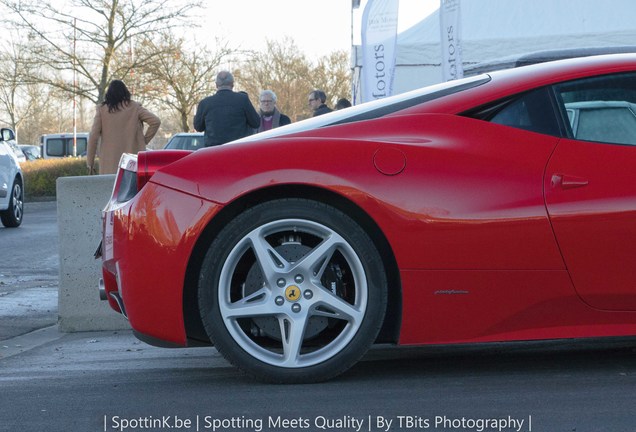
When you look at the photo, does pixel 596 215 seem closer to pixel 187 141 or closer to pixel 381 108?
pixel 381 108

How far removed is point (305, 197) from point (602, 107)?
4.07 ft

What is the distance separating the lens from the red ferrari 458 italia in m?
4.17

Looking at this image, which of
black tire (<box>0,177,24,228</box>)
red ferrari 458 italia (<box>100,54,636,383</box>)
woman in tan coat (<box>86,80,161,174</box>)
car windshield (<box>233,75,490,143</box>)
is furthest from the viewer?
black tire (<box>0,177,24,228</box>)

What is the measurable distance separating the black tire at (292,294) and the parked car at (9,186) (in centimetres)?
1330

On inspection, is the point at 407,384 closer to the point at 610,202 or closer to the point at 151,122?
the point at 610,202

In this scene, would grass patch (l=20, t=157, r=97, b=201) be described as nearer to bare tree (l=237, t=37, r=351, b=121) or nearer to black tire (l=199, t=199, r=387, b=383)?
black tire (l=199, t=199, r=387, b=383)

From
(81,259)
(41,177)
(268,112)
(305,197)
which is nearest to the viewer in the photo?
(305,197)

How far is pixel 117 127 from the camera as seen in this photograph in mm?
10711

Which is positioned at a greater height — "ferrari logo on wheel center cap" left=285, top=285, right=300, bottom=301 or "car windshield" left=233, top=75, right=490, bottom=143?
"car windshield" left=233, top=75, right=490, bottom=143

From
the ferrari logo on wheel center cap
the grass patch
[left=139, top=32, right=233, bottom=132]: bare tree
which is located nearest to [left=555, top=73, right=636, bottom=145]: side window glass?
the ferrari logo on wheel center cap

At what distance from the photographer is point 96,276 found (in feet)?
22.2

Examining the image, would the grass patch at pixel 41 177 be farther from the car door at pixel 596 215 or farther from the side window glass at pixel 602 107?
the car door at pixel 596 215

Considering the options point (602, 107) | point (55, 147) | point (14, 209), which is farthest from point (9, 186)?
point (55, 147)

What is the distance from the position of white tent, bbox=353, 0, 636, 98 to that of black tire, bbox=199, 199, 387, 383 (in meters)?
12.8
